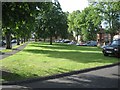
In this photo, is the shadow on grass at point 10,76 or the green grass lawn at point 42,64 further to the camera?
the green grass lawn at point 42,64

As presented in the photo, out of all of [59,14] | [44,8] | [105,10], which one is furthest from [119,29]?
[44,8]

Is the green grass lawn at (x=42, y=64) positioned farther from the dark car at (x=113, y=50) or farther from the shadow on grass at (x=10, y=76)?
the dark car at (x=113, y=50)

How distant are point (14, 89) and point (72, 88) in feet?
6.31

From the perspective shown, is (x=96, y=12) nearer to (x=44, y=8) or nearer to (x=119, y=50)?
(x=119, y=50)

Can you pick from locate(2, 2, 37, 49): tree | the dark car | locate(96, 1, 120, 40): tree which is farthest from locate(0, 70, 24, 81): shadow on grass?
locate(96, 1, 120, 40): tree

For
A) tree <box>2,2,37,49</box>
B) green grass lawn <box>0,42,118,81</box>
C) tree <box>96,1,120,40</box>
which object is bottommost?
green grass lawn <box>0,42,118,81</box>

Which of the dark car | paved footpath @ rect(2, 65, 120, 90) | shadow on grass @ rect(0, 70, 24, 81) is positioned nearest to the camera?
paved footpath @ rect(2, 65, 120, 90)

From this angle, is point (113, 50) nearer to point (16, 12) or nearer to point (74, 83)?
point (16, 12)

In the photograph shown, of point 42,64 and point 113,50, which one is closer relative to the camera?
point 42,64

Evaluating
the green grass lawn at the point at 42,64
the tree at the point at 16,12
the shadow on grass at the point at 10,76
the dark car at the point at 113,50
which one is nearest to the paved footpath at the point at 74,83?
the shadow on grass at the point at 10,76

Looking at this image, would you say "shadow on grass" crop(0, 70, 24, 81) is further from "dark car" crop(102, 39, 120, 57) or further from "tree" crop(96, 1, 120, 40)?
"tree" crop(96, 1, 120, 40)

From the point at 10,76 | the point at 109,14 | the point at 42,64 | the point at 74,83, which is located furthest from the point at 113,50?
the point at 109,14

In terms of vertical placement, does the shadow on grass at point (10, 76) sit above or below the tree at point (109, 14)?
below

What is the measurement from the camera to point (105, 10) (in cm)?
5234
